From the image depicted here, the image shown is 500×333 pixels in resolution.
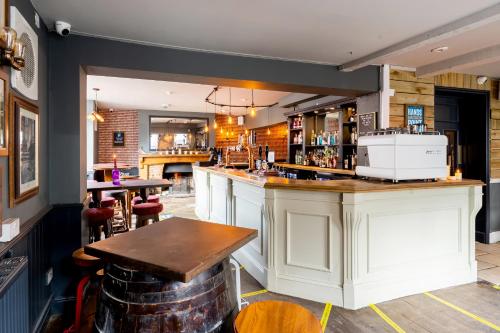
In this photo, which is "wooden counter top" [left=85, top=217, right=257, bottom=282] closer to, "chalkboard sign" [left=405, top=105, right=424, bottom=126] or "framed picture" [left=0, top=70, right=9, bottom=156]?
"framed picture" [left=0, top=70, right=9, bottom=156]

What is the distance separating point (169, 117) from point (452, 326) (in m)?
8.53

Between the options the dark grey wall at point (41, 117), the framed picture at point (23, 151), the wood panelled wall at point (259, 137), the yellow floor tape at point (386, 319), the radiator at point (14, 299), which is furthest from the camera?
the wood panelled wall at point (259, 137)

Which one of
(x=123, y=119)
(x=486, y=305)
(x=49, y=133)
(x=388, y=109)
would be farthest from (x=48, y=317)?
(x=123, y=119)

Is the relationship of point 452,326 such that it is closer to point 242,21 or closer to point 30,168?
point 242,21

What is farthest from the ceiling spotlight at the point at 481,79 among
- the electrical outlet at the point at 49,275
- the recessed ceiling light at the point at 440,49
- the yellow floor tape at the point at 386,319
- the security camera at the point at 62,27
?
the electrical outlet at the point at 49,275

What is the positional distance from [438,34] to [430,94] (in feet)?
5.51

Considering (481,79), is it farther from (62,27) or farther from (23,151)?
(23,151)

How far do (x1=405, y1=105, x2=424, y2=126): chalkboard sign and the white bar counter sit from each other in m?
1.33

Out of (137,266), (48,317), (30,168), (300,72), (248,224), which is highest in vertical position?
(300,72)

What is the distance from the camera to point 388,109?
4.02 m

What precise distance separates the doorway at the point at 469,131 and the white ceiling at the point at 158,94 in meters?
2.94

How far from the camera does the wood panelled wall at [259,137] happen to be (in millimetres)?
8320

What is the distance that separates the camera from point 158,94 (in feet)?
22.3

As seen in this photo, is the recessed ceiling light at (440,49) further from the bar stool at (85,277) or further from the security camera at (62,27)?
the bar stool at (85,277)
